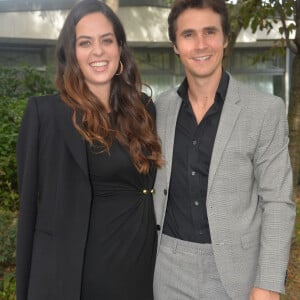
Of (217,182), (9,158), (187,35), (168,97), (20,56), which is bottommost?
(9,158)

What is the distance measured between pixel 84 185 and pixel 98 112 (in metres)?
0.47

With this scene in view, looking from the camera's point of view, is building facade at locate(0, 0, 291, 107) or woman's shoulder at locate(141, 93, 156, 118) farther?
building facade at locate(0, 0, 291, 107)

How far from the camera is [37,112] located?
2727mm

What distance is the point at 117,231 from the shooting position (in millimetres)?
2791

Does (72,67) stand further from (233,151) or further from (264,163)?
(264,163)

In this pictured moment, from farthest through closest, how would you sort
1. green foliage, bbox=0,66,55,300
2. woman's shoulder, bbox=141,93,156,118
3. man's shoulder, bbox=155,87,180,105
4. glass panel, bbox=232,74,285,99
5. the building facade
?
glass panel, bbox=232,74,285,99 → the building facade → green foliage, bbox=0,66,55,300 → woman's shoulder, bbox=141,93,156,118 → man's shoulder, bbox=155,87,180,105

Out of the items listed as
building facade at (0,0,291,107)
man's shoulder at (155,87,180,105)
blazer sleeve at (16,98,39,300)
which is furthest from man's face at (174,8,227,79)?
building facade at (0,0,291,107)

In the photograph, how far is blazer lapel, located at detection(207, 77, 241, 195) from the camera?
2637mm

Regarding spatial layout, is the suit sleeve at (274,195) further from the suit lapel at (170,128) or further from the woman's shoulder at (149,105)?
the woman's shoulder at (149,105)

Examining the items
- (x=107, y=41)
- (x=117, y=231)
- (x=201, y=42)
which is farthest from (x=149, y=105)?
(x=117, y=231)

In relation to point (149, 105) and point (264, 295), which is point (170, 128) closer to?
point (149, 105)

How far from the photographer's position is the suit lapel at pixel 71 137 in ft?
8.86

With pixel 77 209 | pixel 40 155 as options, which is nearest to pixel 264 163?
pixel 77 209

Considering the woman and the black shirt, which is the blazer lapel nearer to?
the black shirt
